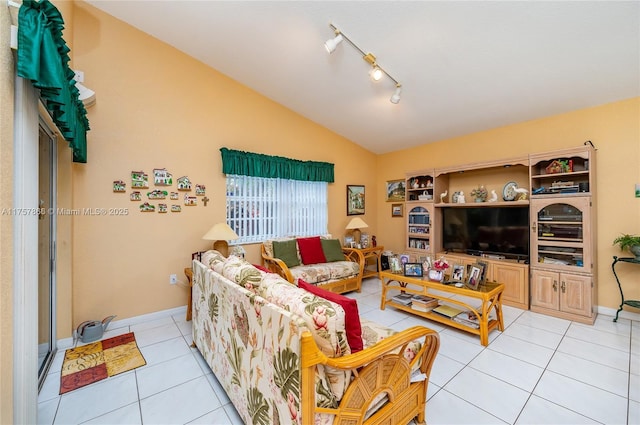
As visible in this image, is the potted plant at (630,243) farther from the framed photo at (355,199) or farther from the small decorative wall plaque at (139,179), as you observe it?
the small decorative wall plaque at (139,179)

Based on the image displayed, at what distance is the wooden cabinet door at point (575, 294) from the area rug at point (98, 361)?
4.53 metres

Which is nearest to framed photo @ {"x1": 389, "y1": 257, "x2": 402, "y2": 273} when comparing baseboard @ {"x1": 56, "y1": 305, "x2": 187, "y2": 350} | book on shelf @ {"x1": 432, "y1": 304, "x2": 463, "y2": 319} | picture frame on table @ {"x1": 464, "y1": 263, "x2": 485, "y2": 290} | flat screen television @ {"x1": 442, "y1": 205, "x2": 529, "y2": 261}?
book on shelf @ {"x1": 432, "y1": 304, "x2": 463, "y2": 319}

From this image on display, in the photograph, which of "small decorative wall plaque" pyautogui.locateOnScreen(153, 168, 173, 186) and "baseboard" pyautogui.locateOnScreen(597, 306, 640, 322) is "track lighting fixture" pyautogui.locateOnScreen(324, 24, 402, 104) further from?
"baseboard" pyautogui.locateOnScreen(597, 306, 640, 322)

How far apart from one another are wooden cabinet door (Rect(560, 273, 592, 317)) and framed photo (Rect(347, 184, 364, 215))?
3162mm

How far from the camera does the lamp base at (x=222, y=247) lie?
3.35m

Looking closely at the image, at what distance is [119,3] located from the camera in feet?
8.77

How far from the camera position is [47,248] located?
7.63 feet

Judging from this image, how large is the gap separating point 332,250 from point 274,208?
47.0 inches

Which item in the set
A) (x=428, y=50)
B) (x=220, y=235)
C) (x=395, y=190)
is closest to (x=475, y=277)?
(x=428, y=50)

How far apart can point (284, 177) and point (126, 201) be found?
2.08m

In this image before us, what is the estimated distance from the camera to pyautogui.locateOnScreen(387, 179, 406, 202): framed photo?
518 cm

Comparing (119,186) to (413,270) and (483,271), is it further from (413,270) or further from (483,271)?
(483,271)

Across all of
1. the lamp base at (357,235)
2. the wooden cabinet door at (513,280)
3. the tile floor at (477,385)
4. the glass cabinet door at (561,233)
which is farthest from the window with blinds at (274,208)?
the glass cabinet door at (561,233)

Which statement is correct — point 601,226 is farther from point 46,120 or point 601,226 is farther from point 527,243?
point 46,120
